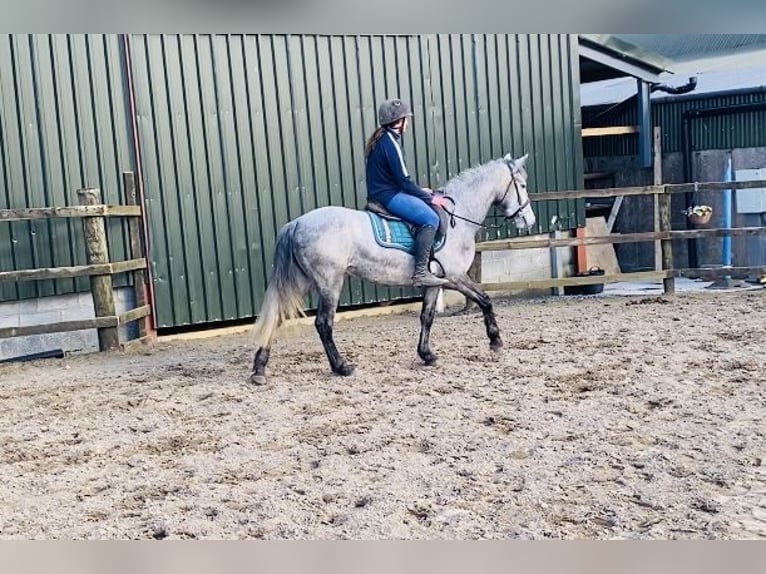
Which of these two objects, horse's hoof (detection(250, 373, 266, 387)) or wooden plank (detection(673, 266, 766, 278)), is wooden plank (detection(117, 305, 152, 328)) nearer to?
horse's hoof (detection(250, 373, 266, 387))

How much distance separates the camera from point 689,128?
44.9ft

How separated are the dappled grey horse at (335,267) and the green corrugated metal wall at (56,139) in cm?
275

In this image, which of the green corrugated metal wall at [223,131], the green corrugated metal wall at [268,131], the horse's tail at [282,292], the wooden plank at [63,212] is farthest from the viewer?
Result: the green corrugated metal wall at [268,131]

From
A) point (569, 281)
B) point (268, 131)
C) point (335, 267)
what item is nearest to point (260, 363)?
point (335, 267)

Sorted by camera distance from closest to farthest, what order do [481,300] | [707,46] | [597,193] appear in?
[481,300], [597,193], [707,46]

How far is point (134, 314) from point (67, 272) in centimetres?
76

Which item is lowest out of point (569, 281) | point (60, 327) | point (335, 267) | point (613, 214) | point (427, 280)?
point (569, 281)

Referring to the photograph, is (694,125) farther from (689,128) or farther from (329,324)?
(329,324)

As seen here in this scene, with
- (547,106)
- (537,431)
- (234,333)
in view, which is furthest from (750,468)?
(547,106)

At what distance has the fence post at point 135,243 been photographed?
24.8ft

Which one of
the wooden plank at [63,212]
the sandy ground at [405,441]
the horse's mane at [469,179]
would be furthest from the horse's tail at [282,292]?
the wooden plank at [63,212]

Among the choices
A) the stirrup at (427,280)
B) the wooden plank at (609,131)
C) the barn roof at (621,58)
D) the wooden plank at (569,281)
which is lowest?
the wooden plank at (569,281)

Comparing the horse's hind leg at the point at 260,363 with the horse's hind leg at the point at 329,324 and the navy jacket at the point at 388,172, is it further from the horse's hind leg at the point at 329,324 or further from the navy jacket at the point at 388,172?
the navy jacket at the point at 388,172
